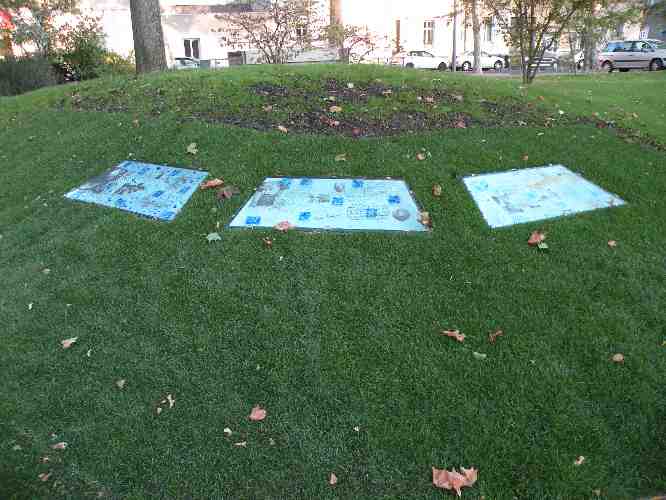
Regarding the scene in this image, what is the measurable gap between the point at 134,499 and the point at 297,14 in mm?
12287

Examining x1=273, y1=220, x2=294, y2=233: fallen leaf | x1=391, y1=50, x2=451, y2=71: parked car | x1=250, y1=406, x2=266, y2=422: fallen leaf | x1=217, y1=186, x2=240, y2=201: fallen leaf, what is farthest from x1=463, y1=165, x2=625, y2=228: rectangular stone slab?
x1=391, y1=50, x2=451, y2=71: parked car

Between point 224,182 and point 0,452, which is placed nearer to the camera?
point 0,452

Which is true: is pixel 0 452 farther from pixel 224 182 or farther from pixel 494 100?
pixel 494 100

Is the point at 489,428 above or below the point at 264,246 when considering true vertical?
below

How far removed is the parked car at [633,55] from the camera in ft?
79.3

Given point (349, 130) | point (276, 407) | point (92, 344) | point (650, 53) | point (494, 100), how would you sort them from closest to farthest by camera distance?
point (276, 407) → point (92, 344) → point (349, 130) → point (494, 100) → point (650, 53)

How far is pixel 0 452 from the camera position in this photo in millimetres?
3133

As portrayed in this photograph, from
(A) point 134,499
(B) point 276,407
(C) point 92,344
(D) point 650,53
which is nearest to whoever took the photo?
(A) point 134,499

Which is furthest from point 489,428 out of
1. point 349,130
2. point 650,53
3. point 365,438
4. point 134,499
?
point 650,53

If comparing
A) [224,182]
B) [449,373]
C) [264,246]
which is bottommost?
[449,373]

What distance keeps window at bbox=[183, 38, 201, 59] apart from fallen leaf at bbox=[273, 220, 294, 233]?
3091cm

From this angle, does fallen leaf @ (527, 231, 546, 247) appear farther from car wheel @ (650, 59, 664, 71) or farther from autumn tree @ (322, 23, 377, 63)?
car wheel @ (650, 59, 664, 71)

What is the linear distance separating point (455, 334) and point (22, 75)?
15033 millimetres

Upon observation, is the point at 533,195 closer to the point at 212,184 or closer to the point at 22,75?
the point at 212,184
